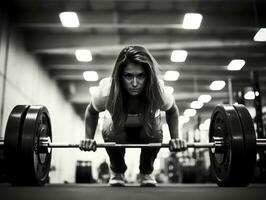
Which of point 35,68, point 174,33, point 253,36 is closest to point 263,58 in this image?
point 253,36

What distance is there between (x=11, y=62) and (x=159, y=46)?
7.82 feet

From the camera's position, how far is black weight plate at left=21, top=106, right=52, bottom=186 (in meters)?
1.96

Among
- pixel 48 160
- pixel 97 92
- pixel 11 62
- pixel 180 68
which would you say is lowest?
pixel 48 160

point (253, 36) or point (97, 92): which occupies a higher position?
point (253, 36)

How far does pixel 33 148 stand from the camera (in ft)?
6.51

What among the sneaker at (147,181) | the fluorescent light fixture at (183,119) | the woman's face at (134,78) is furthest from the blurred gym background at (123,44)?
the fluorescent light fixture at (183,119)

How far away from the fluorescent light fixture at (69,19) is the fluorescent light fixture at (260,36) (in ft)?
9.17

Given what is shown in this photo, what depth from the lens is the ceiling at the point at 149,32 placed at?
489cm

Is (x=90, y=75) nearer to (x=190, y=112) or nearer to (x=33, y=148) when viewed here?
(x=190, y=112)

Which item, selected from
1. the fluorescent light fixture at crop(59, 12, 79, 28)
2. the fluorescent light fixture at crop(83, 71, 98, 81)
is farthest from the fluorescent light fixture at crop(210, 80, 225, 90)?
the fluorescent light fixture at crop(59, 12, 79, 28)

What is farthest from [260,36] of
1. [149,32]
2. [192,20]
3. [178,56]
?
[149,32]

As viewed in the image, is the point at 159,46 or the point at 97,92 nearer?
the point at 97,92

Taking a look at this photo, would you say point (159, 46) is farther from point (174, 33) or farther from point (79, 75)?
point (79, 75)

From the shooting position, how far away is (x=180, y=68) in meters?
7.26
